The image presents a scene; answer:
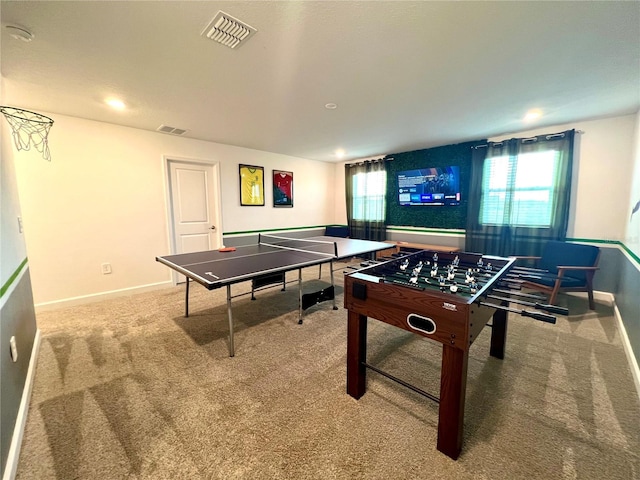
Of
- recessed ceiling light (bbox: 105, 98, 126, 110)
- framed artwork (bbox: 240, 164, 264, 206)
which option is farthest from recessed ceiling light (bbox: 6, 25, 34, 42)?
framed artwork (bbox: 240, 164, 264, 206)

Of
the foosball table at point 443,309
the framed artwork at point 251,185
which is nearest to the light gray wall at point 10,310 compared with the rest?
the foosball table at point 443,309

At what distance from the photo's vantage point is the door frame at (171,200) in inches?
160

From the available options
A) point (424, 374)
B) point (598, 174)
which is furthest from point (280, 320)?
point (598, 174)

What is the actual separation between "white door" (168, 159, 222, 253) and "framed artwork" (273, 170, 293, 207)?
4.15 ft

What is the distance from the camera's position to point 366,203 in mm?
6074

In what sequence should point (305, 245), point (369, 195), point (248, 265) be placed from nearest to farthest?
1. point (248, 265)
2. point (305, 245)
3. point (369, 195)

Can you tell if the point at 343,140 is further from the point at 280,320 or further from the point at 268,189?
the point at 280,320

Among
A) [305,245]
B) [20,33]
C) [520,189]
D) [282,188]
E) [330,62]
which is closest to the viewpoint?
[20,33]

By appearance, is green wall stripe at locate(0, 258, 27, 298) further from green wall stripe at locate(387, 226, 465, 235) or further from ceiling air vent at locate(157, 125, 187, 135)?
green wall stripe at locate(387, 226, 465, 235)

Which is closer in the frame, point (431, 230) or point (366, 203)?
point (431, 230)

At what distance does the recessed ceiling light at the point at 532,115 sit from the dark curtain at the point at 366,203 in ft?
8.64

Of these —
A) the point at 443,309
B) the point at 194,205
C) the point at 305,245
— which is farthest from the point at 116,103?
the point at 443,309

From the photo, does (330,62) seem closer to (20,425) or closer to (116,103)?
(116,103)

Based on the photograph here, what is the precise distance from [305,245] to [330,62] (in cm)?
233
